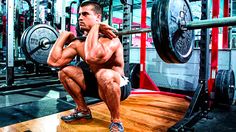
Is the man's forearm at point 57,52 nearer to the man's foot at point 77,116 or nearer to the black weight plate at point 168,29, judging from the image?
the man's foot at point 77,116

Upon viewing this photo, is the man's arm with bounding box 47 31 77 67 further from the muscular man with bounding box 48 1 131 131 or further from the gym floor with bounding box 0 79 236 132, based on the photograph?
the gym floor with bounding box 0 79 236 132

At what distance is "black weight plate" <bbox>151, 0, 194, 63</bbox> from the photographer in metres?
1.31

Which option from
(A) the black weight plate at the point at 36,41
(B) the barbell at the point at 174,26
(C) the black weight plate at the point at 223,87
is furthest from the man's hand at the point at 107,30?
(A) the black weight plate at the point at 36,41

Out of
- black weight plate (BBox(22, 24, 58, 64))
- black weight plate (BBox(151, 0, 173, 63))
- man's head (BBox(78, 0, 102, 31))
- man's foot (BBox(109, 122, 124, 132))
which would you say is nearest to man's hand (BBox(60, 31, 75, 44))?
man's head (BBox(78, 0, 102, 31))

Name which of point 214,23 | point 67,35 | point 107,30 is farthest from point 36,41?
point 214,23

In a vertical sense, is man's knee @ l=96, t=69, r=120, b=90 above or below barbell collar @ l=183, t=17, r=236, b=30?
below

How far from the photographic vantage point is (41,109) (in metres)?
2.55

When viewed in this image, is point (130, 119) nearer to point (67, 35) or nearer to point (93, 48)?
point (93, 48)

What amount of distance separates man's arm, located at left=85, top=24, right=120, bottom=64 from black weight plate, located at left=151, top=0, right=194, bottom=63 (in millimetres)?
508

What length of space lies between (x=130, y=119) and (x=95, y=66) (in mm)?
685

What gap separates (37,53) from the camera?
3.68m

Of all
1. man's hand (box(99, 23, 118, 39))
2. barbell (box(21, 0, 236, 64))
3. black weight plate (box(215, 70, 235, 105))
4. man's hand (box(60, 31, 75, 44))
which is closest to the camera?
barbell (box(21, 0, 236, 64))

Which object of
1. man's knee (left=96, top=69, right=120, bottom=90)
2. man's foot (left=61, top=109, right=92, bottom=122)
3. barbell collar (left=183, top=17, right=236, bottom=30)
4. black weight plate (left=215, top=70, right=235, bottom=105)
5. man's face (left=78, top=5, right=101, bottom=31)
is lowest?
man's foot (left=61, top=109, right=92, bottom=122)

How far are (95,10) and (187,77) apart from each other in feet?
7.86
